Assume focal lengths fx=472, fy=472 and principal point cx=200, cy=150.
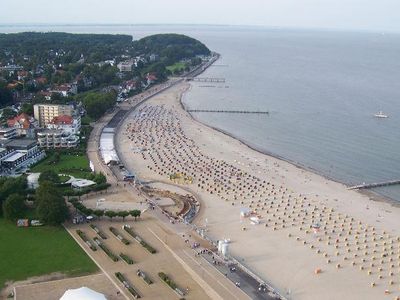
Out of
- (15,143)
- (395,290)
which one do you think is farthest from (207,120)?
(395,290)

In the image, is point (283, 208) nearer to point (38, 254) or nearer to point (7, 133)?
point (38, 254)

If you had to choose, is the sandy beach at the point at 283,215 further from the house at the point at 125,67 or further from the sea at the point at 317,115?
the house at the point at 125,67

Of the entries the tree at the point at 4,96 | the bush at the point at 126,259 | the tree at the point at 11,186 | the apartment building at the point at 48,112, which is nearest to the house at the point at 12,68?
the tree at the point at 4,96

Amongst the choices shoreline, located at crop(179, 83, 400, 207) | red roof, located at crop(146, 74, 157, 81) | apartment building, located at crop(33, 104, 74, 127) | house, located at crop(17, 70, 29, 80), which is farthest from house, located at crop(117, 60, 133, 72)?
apartment building, located at crop(33, 104, 74, 127)

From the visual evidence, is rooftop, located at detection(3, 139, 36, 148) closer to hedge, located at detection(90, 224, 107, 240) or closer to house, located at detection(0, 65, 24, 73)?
hedge, located at detection(90, 224, 107, 240)

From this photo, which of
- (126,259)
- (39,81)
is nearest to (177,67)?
(39,81)

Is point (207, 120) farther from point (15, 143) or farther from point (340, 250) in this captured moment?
point (340, 250)
